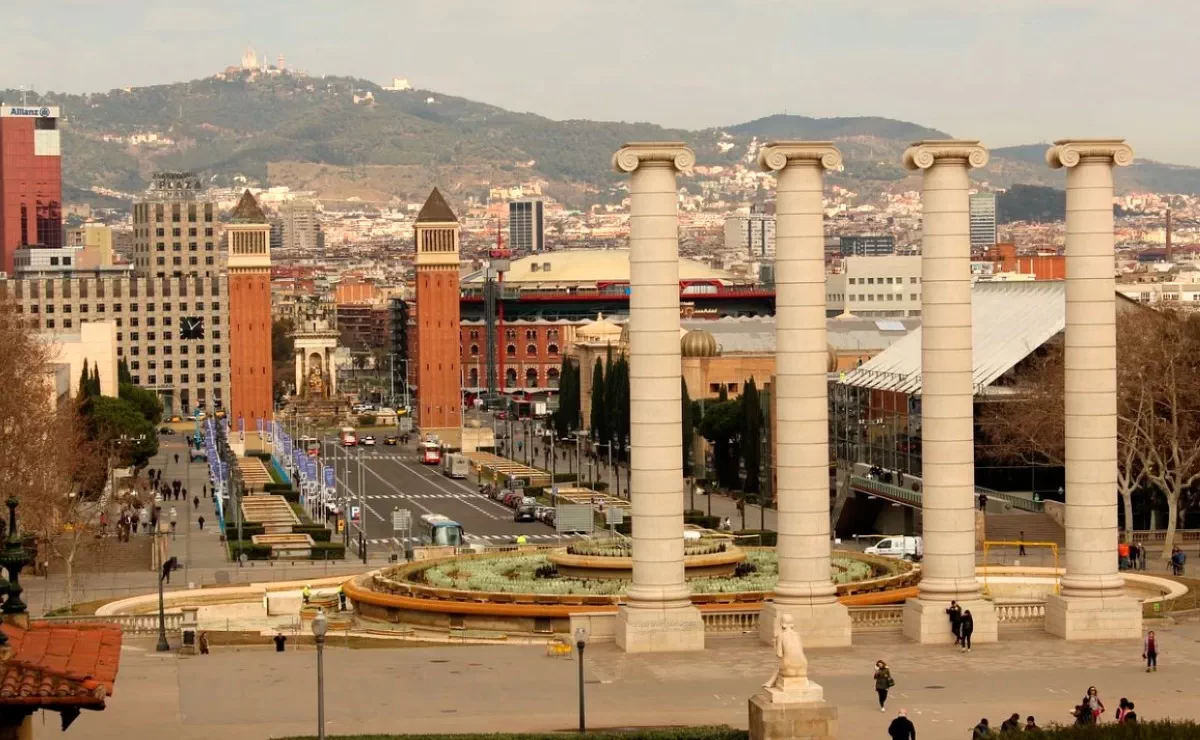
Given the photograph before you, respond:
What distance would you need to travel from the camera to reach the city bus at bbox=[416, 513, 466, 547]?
326ft

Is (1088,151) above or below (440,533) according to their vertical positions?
above

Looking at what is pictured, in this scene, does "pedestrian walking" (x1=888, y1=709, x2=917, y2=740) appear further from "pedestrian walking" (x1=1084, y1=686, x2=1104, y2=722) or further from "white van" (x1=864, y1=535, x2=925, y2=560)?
"white van" (x1=864, y1=535, x2=925, y2=560)

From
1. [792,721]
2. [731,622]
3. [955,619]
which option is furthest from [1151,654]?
[792,721]

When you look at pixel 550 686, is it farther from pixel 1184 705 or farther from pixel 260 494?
pixel 260 494

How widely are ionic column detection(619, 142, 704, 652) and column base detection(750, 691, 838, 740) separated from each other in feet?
33.3

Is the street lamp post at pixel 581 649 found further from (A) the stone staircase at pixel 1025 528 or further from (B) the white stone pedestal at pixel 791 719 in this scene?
(A) the stone staircase at pixel 1025 528

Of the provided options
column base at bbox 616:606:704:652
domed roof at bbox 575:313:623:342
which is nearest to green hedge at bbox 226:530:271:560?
column base at bbox 616:606:704:652

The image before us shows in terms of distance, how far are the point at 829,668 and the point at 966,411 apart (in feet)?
20.1

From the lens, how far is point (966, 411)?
50.0m

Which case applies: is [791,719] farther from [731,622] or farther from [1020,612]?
[1020,612]

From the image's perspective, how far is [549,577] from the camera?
60.8m

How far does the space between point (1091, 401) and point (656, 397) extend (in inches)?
345

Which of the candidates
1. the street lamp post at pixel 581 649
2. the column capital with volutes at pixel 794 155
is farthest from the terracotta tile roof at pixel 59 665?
the column capital with volutes at pixel 794 155

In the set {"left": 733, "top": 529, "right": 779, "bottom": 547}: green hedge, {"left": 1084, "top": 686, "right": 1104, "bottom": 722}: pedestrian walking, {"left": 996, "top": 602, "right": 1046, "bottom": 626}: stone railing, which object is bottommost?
{"left": 733, "top": 529, "right": 779, "bottom": 547}: green hedge
